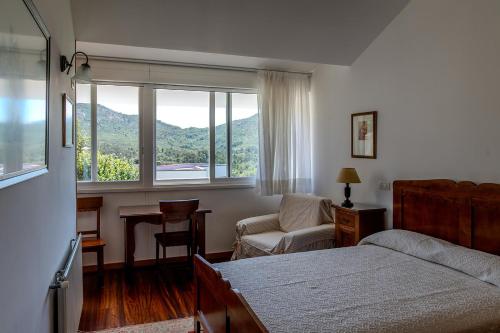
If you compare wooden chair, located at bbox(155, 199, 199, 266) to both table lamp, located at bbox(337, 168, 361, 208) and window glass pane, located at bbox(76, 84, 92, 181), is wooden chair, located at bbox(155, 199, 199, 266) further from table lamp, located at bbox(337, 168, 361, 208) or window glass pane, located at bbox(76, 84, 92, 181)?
table lamp, located at bbox(337, 168, 361, 208)

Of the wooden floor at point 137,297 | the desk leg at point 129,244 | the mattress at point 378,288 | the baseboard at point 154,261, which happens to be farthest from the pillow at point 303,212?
the desk leg at point 129,244

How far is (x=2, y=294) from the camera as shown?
3.41ft

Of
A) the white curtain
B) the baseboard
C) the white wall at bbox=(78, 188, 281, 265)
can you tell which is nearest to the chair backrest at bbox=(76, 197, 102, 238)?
the white wall at bbox=(78, 188, 281, 265)

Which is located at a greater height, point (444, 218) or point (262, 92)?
point (262, 92)

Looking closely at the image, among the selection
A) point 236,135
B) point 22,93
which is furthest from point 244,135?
point 22,93

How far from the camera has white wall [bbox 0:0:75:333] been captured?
112 centimetres

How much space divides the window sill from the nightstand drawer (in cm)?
144

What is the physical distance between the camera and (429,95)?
3.08 meters

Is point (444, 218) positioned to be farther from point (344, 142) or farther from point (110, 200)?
point (110, 200)

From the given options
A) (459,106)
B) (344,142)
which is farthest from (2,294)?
(344,142)

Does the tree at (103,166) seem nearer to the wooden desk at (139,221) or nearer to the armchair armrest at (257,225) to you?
the wooden desk at (139,221)

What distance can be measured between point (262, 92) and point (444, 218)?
8.57 feet

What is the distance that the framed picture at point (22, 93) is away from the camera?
1031 mm

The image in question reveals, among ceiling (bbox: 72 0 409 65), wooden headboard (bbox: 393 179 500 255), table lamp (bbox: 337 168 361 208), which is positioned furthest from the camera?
table lamp (bbox: 337 168 361 208)
